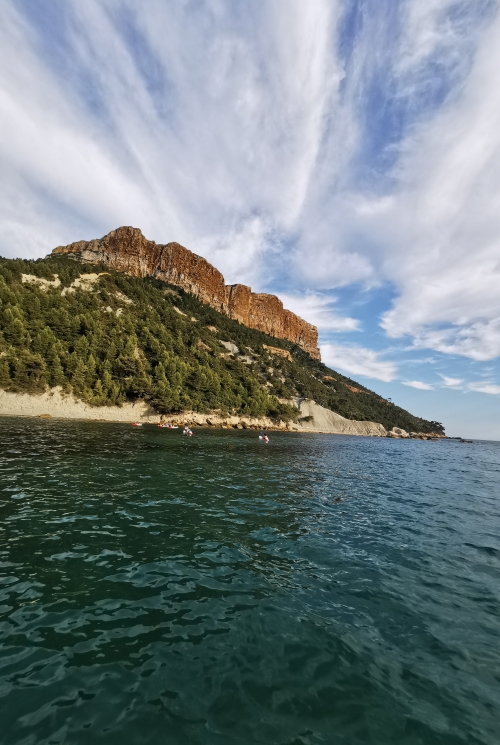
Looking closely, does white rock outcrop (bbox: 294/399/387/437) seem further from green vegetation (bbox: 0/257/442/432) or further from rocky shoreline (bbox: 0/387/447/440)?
green vegetation (bbox: 0/257/442/432)

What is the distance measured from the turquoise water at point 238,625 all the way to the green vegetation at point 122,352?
54.3 metres

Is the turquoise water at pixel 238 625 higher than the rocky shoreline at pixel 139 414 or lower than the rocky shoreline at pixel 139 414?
lower

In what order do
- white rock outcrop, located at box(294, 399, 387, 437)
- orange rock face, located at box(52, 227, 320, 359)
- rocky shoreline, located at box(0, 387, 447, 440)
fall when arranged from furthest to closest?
orange rock face, located at box(52, 227, 320, 359), white rock outcrop, located at box(294, 399, 387, 437), rocky shoreline, located at box(0, 387, 447, 440)

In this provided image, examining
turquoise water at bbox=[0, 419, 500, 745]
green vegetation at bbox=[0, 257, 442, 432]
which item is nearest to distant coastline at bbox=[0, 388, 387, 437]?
green vegetation at bbox=[0, 257, 442, 432]

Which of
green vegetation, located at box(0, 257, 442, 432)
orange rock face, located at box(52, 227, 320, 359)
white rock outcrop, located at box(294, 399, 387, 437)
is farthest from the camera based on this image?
orange rock face, located at box(52, 227, 320, 359)

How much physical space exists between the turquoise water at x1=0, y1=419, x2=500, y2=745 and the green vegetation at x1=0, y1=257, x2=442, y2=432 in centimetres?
5426

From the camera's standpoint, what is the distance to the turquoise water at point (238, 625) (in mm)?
4477

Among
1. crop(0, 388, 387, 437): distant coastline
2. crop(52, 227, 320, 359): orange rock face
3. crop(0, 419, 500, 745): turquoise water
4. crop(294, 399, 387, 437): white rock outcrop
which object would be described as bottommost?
crop(0, 419, 500, 745): turquoise water

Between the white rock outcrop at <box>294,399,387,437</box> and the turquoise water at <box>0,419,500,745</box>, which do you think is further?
the white rock outcrop at <box>294,399,387,437</box>

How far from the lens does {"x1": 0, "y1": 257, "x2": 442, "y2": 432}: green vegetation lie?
202 ft

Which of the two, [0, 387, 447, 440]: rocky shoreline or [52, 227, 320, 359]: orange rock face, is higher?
[52, 227, 320, 359]: orange rock face

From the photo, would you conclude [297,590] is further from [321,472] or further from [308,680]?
[321,472]

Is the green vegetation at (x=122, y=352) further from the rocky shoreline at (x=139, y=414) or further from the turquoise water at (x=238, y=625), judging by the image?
the turquoise water at (x=238, y=625)

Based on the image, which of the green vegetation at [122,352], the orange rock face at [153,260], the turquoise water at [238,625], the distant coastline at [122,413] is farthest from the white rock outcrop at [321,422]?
the turquoise water at [238,625]
